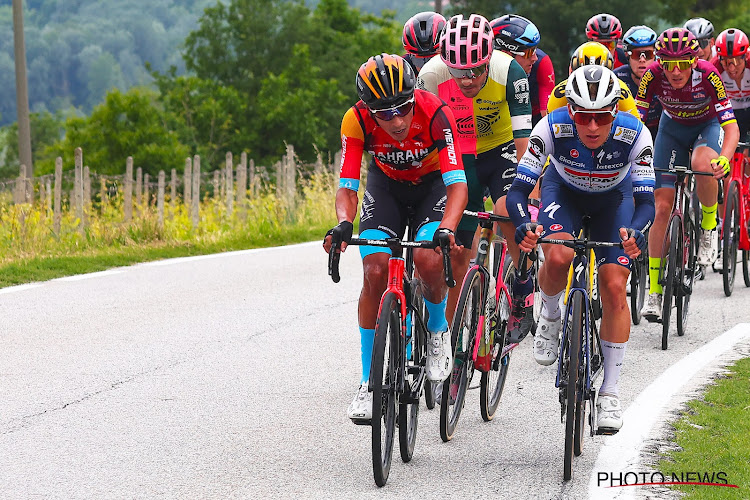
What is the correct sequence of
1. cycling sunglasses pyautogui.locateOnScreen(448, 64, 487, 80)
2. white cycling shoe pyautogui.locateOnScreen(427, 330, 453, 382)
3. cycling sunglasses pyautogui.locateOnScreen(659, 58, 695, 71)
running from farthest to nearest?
cycling sunglasses pyautogui.locateOnScreen(659, 58, 695, 71) → cycling sunglasses pyautogui.locateOnScreen(448, 64, 487, 80) → white cycling shoe pyautogui.locateOnScreen(427, 330, 453, 382)

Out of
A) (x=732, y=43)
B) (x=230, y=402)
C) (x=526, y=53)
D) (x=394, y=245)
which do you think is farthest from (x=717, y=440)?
(x=732, y=43)

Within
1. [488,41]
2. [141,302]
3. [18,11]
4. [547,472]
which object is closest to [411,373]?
[547,472]

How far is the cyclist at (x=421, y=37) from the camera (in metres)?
8.77

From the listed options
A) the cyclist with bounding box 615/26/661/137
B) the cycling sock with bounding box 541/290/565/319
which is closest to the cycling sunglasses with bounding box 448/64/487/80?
the cycling sock with bounding box 541/290/565/319

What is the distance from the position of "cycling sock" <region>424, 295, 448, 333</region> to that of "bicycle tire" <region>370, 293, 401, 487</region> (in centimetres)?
55

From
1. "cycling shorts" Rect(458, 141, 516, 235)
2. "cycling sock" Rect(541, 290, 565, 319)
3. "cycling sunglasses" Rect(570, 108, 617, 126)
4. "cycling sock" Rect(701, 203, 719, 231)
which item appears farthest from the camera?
"cycling sock" Rect(701, 203, 719, 231)

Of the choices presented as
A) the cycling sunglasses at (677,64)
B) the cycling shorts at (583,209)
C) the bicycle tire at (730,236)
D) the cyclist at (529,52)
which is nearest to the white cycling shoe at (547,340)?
the cycling shorts at (583,209)

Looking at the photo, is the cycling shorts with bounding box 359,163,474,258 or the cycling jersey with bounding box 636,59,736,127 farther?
the cycling jersey with bounding box 636,59,736,127

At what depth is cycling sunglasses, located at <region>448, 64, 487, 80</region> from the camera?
6.73 m

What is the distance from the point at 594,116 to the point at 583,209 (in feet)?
2.20

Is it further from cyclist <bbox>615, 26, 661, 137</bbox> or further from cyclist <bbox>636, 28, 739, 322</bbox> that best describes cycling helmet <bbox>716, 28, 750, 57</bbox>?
cyclist <bbox>636, 28, 739, 322</bbox>

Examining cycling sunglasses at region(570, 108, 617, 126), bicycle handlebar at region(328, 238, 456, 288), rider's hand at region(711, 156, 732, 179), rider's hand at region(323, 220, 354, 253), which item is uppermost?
cycling sunglasses at region(570, 108, 617, 126)

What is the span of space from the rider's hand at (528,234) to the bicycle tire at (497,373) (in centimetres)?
110

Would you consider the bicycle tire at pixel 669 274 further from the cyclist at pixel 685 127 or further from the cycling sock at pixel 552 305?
the cycling sock at pixel 552 305
